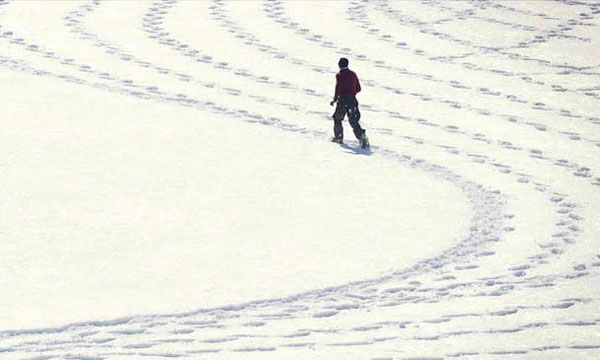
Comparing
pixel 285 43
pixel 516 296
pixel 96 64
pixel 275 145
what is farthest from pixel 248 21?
pixel 516 296

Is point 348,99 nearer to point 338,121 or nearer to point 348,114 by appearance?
point 348,114

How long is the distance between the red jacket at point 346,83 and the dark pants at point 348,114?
55mm

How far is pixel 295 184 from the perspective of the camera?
551 inches

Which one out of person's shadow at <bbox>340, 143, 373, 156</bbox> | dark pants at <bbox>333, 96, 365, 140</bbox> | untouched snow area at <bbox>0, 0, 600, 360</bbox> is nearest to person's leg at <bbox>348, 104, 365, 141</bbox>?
dark pants at <bbox>333, 96, 365, 140</bbox>

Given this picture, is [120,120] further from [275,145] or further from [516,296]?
[516,296]

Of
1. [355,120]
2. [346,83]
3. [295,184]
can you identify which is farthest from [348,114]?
A: [295,184]

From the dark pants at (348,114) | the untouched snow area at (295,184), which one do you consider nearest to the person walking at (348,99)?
the dark pants at (348,114)

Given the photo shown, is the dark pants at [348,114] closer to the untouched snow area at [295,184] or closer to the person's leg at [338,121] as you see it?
the person's leg at [338,121]

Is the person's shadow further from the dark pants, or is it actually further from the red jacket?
the red jacket

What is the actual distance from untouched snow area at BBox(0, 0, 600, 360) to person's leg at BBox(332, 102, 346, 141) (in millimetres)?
171

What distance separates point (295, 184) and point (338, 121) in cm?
176

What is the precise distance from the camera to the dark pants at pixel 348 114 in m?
15.4

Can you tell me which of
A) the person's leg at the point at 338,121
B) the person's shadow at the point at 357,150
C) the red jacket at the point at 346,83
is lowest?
the person's shadow at the point at 357,150

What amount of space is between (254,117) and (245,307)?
6377mm
